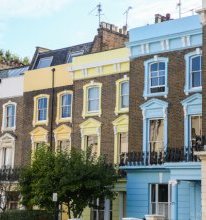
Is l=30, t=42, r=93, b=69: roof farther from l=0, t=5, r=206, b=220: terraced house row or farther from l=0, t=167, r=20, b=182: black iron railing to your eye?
l=0, t=167, r=20, b=182: black iron railing

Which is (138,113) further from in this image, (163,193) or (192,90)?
(163,193)

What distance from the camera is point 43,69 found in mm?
41750

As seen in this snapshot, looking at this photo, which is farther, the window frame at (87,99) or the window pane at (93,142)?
the window frame at (87,99)

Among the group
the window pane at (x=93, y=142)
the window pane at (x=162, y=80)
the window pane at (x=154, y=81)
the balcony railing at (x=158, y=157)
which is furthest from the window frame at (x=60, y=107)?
the window pane at (x=162, y=80)

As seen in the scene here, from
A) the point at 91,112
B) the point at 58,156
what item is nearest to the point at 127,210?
the point at 58,156

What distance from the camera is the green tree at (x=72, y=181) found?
106 feet

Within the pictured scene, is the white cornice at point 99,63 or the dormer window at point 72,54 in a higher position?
the dormer window at point 72,54

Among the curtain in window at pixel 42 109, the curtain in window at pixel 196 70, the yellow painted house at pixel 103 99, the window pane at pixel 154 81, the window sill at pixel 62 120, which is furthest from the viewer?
the curtain in window at pixel 42 109

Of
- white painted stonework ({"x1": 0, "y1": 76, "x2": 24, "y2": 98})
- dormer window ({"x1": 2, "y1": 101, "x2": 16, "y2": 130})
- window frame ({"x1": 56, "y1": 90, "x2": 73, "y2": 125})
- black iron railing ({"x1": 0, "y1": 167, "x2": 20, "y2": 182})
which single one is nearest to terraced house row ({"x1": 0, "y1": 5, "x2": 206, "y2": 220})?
window frame ({"x1": 56, "y1": 90, "x2": 73, "y2": 125})

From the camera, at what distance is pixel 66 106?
131 feet

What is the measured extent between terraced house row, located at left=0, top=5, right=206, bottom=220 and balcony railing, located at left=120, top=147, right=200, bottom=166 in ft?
0.16

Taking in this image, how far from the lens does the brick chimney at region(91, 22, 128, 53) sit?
137 feet

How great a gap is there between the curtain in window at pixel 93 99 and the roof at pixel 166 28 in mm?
4631

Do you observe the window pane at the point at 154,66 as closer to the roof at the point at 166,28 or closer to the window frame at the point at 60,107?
the roof at the point at 166,28
